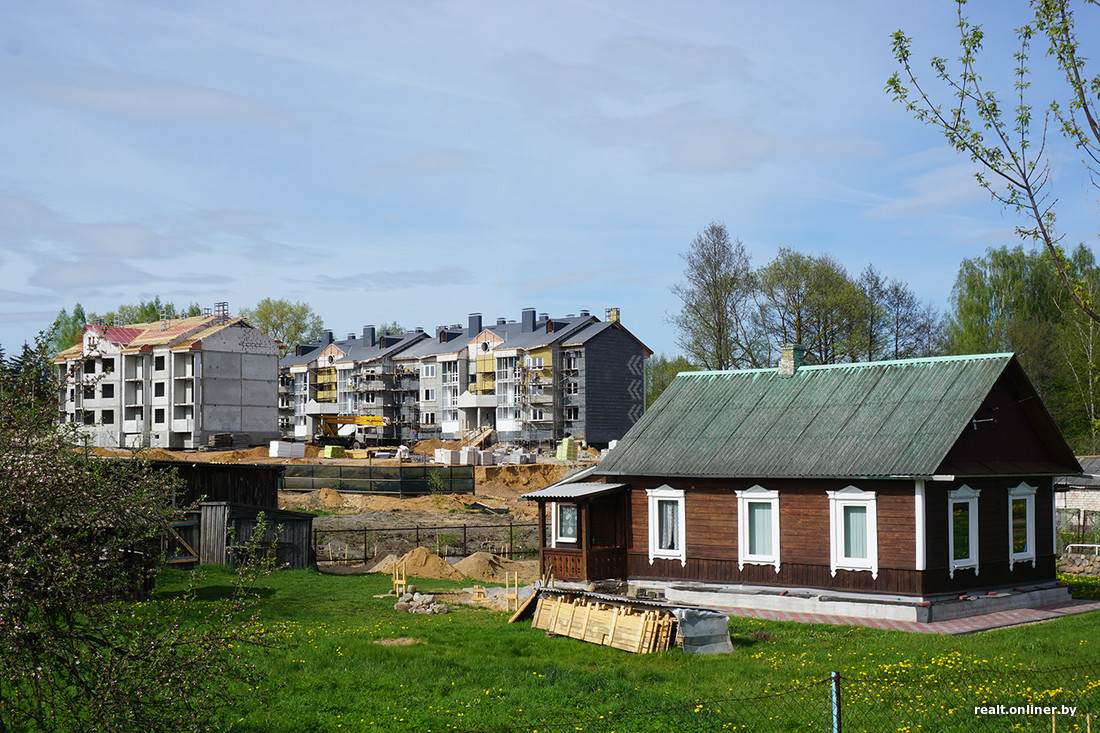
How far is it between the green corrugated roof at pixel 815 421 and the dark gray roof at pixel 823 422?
3 centimetres

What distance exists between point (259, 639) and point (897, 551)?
62.4ft

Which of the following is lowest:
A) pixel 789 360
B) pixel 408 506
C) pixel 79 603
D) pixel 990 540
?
pixel 408 506

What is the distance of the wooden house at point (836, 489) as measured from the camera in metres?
24.3

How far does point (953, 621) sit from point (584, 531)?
388 inches

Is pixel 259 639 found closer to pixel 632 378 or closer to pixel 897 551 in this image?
pixel 897 551

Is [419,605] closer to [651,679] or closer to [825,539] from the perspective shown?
[651,679]

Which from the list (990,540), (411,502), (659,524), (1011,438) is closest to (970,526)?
(990,540)

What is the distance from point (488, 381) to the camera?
11025 cm

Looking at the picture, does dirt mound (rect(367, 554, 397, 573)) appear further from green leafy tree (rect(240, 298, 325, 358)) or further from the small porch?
green leafy tree (rect(240, 298, 325, 358))

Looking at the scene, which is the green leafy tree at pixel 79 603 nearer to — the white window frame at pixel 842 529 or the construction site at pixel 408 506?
the construction site at pixel 408 506

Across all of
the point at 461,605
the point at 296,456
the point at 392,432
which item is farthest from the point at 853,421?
the point at 392,432

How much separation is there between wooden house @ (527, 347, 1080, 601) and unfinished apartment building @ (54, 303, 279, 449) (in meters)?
68.8

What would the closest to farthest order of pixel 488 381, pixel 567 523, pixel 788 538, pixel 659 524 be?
pixel 788 538 → pixel 659 524 → pixel 567 523 → pixel 488 381

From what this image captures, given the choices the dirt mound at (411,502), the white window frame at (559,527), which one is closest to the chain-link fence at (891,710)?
the white window frame at (559,527)
